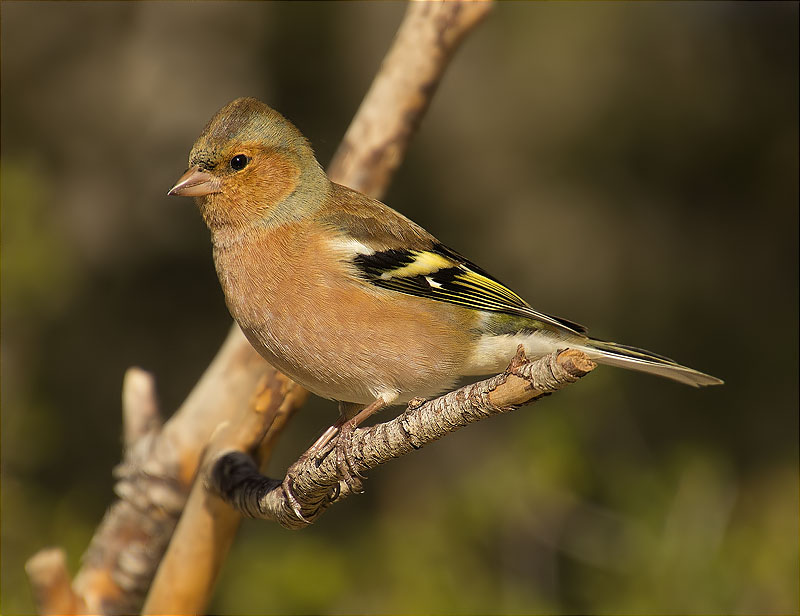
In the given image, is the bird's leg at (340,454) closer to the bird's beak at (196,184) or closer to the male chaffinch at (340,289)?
the male chaffinch at (340,289)

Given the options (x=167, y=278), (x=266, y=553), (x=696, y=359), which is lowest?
(x=266, y=553)

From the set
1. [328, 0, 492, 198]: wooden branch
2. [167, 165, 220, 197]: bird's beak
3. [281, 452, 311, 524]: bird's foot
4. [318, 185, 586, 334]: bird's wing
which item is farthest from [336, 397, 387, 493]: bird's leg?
[328, 0, 492, 198]: wooden branch

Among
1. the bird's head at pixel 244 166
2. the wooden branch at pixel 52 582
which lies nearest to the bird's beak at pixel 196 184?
the bird's head at pixel 244 166

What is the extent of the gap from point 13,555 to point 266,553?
1313mm

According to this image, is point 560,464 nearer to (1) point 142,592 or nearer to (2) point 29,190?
(1) point 142,592

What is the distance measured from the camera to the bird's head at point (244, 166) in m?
3.16

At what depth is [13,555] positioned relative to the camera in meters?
4.54

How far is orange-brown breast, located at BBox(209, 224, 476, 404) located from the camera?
300cm

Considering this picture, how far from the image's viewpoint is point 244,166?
3248 millimetres

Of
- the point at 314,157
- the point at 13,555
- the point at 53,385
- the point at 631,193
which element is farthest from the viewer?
the point at 631,193

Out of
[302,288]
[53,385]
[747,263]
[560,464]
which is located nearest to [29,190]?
[53,385]

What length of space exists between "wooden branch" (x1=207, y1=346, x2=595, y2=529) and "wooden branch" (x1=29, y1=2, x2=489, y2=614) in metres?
0.69

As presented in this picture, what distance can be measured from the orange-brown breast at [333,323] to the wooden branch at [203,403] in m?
0.84

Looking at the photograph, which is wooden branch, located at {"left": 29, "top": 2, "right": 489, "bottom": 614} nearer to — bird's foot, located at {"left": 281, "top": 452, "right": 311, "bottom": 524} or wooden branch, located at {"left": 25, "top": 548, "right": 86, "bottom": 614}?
wooden branch, located at {"left": 25, "top": 548, "right": 86, "bottom": 614}
